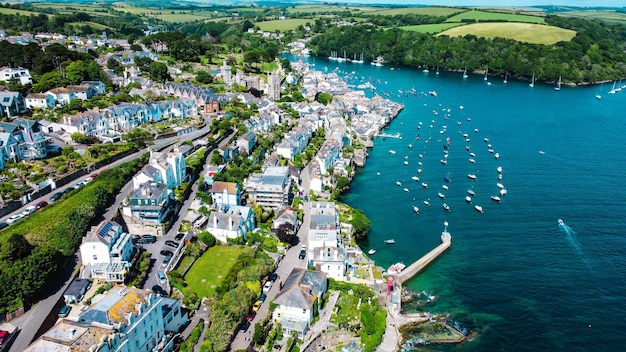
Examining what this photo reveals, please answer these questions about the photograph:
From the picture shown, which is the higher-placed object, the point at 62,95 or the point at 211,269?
the point at 62,95

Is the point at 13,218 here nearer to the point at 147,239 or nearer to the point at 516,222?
the point at 147,239

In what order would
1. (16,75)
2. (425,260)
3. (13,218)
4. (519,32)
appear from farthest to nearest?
(519,32), (16,75), (425,260), (13,218)

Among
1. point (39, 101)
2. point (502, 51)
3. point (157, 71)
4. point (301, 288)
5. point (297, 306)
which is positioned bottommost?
point (297, 306)

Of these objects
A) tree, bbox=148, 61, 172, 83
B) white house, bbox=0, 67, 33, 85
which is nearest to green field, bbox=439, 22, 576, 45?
tree, bbox=148, 61, 172, 83

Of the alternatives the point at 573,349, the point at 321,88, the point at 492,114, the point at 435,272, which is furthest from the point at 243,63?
the point at 573,349

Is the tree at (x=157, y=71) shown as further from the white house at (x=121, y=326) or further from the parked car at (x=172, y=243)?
the white house at (x=121, y=326)

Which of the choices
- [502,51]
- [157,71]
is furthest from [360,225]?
[502,51]

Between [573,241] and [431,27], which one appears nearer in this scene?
[573,241]

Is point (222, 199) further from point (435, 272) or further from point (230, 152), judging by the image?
point (435, 272)

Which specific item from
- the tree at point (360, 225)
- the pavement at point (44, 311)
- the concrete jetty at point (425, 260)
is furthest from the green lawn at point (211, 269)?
the concrete jetty at point (425, 260)
